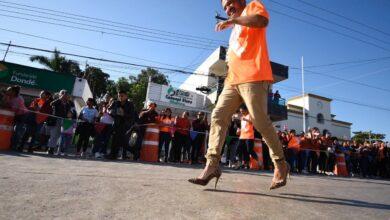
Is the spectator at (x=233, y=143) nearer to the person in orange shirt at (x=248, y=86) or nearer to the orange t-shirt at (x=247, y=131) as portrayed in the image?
the orange t-shirt at (x=247, y=131)

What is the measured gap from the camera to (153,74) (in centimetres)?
4959

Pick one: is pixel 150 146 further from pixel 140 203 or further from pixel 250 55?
pixel 140 203

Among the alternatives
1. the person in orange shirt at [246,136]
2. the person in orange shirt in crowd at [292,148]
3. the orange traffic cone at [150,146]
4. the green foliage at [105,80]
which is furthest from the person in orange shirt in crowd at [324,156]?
the green foliage at [105,80]

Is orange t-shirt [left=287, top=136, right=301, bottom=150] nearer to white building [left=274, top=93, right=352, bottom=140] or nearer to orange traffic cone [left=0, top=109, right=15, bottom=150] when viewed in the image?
orange traffic cone [left=0, top=109, right=15, bottom=150]

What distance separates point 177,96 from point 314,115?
25.3m

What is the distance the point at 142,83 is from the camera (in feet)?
146

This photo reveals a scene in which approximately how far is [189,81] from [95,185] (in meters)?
36.0

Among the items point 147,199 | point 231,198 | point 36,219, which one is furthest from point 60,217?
point 231,198

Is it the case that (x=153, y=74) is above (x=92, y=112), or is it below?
above

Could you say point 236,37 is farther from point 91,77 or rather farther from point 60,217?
point 91,77

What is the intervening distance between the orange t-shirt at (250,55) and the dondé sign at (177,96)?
80.4 feet

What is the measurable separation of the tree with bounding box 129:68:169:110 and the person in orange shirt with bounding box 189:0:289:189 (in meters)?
38.8

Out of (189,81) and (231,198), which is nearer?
(231,198)

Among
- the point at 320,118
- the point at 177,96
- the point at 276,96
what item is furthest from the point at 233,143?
the point at 320,118
